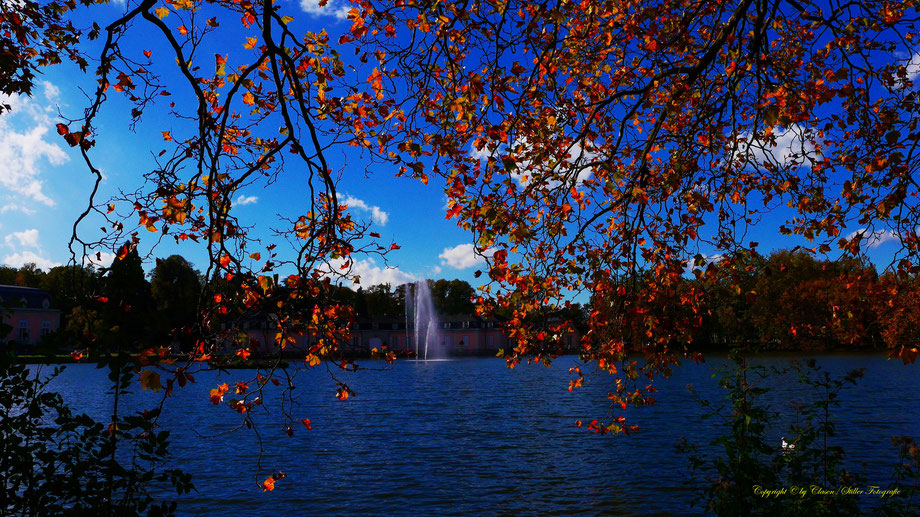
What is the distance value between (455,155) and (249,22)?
7.33 feet

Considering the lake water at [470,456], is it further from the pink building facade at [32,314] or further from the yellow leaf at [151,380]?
the pink building facade at [32,314]

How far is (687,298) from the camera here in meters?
7.10

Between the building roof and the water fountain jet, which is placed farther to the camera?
the water fountain jet

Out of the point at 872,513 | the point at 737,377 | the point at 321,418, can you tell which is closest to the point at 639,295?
the point at 737,377

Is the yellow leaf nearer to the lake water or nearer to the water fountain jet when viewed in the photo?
the lake water

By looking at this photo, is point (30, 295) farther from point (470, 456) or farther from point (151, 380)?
point (151, 380)

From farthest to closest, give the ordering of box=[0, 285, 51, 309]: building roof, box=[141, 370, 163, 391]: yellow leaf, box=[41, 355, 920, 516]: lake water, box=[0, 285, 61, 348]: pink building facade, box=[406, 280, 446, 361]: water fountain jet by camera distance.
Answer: box=[406, 280, 446, 361]: water fountain jet < box=[0, 285, 61, 348]: pink building facade < box=[0, 285, 51, 309]: building roof < box=[41, 355, 920, 516]: lake water < box=[141, 370, 163, 391]: yellow leaf

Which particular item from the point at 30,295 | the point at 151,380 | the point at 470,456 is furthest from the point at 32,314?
the point at 151,380

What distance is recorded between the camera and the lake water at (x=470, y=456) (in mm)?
12711

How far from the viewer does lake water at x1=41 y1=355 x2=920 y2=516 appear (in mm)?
12711

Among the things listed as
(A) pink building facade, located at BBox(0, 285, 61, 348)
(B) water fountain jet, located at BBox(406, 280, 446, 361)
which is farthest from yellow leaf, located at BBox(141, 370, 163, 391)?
(B) water fountain jet, located at BBox(406, 280, 446, 361)

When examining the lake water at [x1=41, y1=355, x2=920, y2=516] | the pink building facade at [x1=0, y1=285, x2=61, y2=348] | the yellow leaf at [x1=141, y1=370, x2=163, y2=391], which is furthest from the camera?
the pink building facade at [x1=0, y1=285, x2=61, y2=348]

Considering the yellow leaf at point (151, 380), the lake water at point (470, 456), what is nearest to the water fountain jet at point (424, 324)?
the lake water at point (470, 456)

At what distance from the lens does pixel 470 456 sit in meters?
17.2
